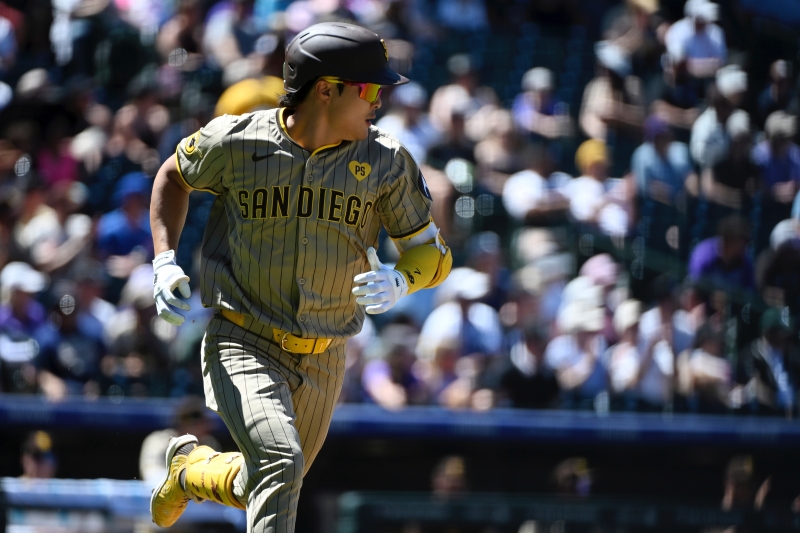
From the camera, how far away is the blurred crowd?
310 inches

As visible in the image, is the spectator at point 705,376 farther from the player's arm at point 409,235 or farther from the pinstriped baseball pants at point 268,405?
the pinstriped baseball pants at point 268,405

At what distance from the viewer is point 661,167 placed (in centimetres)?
889

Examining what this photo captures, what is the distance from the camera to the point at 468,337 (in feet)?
25.9

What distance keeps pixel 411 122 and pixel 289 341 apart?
5.26 meters

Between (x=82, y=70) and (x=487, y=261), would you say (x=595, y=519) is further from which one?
(x=82, y=70)

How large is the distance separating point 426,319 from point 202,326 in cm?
151

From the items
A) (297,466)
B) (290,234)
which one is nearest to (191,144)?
(290,234)

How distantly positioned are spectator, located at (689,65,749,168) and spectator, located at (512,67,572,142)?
994mm

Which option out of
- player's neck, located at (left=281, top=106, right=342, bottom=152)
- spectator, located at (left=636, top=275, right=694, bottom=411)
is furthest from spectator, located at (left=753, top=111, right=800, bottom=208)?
player's neck, located at (left=281, top=106, right=342, bottom=152)

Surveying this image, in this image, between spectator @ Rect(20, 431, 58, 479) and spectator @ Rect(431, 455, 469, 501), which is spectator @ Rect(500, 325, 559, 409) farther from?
spectator @ Rect(20, 431, 58, 479)

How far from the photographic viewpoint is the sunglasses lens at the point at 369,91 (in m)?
3.82

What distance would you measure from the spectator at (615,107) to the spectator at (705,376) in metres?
1.62

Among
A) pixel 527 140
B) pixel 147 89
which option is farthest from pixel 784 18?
pixel 147 89

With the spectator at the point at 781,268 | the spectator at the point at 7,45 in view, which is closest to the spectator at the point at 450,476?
the spectator at the point at 781,268
